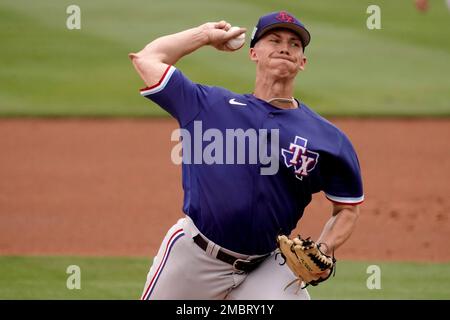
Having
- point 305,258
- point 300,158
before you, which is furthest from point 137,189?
point 305,258

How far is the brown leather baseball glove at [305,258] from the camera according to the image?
4.62 m

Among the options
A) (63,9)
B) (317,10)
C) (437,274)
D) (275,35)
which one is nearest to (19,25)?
(63,9)

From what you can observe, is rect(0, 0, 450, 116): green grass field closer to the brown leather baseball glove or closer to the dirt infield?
the dirt infield

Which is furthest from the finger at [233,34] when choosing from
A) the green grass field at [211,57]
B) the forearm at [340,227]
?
the green grass field at [211,57]

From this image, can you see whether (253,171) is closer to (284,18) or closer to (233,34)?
(233,34)

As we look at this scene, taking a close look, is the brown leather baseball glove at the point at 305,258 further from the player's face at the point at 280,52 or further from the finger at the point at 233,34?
the finger at the point at 233,34

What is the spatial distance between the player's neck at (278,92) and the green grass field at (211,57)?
9901mm

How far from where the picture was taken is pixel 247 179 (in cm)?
475

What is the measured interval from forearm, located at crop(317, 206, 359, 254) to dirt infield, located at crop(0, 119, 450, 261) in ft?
13.1

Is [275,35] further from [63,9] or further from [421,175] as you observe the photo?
[63,9]

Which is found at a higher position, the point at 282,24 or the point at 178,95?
the point at 282,24

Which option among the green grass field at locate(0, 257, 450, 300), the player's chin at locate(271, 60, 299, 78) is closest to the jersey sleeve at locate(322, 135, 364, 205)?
the player's chin at locate(271, 60, 299, 78)

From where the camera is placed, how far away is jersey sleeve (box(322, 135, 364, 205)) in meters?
4.81

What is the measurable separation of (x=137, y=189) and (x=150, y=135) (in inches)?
101
